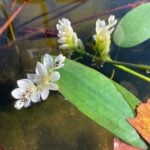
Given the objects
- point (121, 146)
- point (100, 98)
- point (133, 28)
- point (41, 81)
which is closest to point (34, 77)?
point (41, 81)

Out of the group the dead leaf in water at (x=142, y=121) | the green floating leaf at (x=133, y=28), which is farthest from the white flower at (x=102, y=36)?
the dead leaf in water at (x=142, y=121)

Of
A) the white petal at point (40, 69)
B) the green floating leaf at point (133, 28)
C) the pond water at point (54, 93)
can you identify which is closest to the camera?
the white petal at point (40, 69)

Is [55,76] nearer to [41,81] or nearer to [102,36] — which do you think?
[41,81]

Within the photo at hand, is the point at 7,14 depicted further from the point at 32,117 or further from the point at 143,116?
the point at 143,116

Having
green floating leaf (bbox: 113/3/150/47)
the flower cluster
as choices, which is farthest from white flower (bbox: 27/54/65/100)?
green floating leaf (bbox: 113/3/150/47)

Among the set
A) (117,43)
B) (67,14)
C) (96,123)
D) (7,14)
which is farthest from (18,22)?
(96,123)

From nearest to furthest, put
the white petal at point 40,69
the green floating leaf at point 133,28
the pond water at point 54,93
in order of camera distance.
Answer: the white petal at point 40,69 < the pond water at point 54,93 < the green floating leaf at point 133,28

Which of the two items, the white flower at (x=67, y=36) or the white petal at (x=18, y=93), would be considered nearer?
the white petal at (x=18, y=93)

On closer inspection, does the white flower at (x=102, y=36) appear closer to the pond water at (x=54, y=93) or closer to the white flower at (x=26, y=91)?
the pond water at (x=54, y=93)
